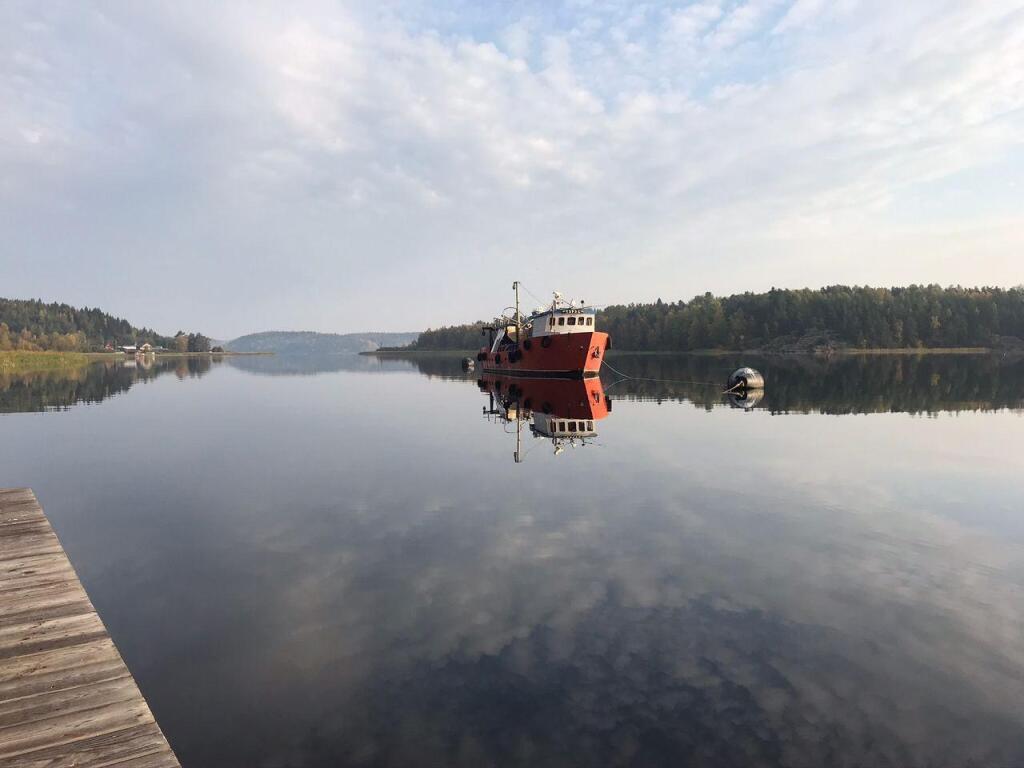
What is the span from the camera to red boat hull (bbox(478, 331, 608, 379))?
5888 cm

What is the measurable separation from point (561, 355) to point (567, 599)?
5214 centimetres

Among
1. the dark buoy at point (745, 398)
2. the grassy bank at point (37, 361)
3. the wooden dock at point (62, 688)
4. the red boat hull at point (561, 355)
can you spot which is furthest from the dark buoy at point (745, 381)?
the grassy bank at point (37, 361)

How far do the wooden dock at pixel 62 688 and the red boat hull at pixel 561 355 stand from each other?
50.7 meters

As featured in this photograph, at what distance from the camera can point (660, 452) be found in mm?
24031

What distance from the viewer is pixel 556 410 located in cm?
3847

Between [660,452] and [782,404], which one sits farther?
[782,404]

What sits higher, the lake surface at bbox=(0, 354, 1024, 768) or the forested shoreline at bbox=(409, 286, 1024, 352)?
the forested shoreline at bbox=(409, 286, 1024, 352)

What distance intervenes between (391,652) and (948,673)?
8.20 meters

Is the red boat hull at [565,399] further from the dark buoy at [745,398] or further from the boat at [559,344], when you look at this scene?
the dark buoy at [745,398]

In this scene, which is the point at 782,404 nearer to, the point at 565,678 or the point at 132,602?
the point at 565,678

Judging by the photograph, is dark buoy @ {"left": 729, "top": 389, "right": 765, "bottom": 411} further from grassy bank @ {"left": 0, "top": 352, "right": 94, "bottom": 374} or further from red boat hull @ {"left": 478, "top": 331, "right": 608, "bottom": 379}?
grassy bank @ {"left": 0, "top": 352, "right": 94, "bottom": 374}

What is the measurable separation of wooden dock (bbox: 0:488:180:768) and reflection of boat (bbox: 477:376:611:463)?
54.3 feet

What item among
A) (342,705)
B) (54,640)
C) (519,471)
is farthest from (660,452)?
(54,640)

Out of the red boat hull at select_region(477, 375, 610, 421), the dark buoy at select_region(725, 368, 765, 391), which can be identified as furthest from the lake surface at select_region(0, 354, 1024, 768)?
the dark buoy at select_region(725, 368, 765, 391)
